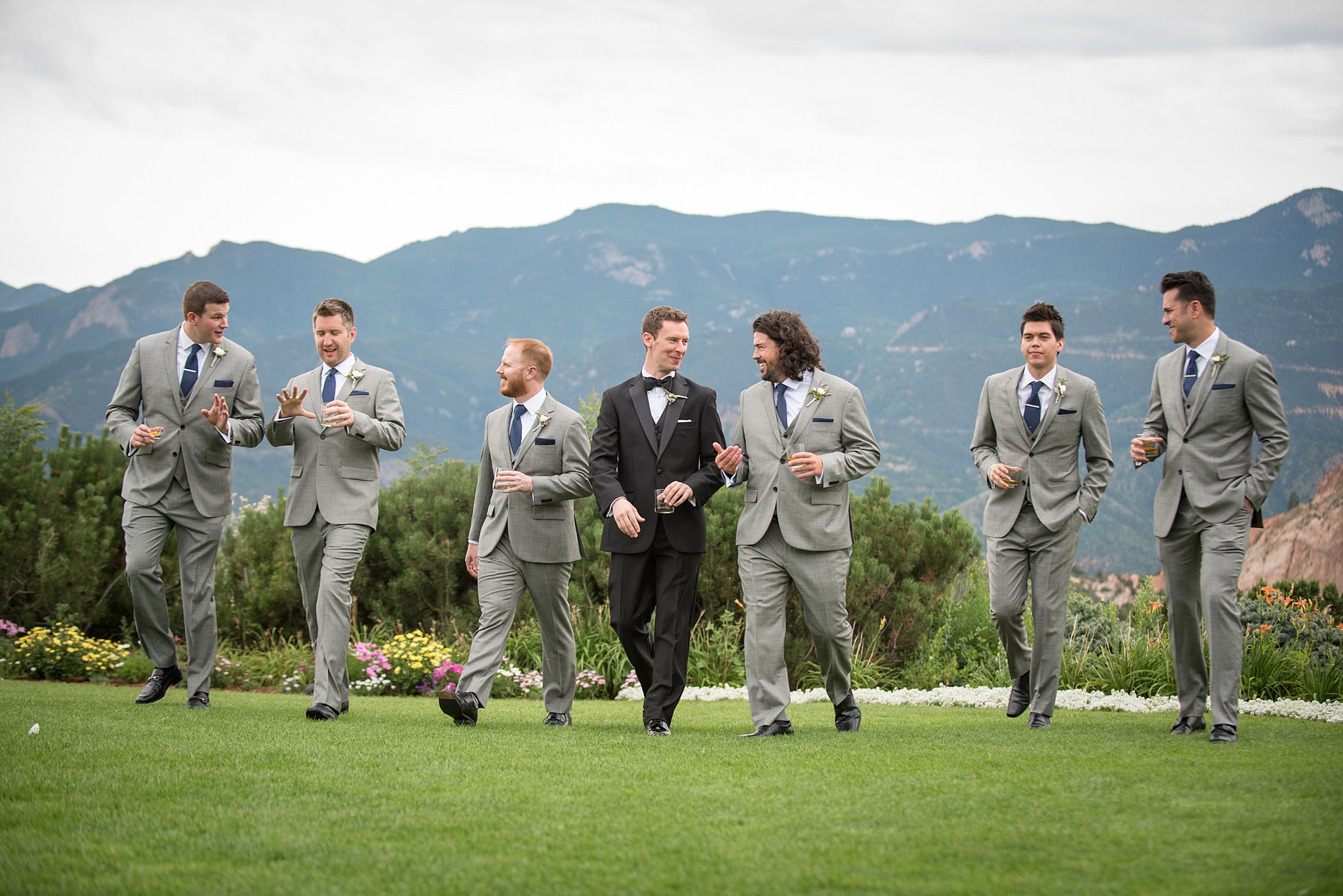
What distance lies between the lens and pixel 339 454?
24.9 ft

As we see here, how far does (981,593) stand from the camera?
493 inches

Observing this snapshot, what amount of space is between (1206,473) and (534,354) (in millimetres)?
4229

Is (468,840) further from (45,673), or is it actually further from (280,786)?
(45,673)

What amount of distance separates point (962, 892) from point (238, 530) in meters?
11.4

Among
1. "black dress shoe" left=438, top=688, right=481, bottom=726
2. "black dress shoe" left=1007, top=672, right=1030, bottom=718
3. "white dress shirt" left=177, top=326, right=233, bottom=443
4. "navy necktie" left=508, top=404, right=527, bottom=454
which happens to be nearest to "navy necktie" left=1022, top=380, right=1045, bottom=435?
"black dress shoe" left=1007, top=672, right=1030, bottom=718

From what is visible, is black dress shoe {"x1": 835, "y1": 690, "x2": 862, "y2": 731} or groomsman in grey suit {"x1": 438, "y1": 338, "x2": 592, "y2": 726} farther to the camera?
groomsman in grey suit {"x1": 438, "y1": 338, "x2": 592, "y2": 726}

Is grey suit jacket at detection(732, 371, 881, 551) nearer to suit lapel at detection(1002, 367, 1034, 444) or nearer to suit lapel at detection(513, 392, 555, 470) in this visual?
suit lapel at detection(1002, 367, 1034, 444)

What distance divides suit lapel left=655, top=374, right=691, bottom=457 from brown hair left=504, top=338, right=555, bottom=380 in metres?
0.90

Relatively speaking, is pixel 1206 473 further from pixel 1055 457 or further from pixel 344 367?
pixel 344 367

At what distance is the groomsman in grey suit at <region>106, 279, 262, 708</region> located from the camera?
766 centimetres

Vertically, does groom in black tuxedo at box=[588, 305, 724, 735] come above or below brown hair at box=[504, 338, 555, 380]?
below

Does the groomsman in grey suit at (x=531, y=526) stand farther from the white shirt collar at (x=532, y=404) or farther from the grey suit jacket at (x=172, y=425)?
the grey suit jacket at (x=172, y=425)

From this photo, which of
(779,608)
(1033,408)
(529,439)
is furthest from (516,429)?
(1033,408)

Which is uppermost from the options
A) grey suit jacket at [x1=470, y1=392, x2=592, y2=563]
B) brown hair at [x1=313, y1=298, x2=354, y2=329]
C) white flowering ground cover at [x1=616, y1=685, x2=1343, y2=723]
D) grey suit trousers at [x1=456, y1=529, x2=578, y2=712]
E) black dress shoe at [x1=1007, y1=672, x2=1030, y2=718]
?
brown hair at [x1=313, y1=298, x2=354, y2=329]
